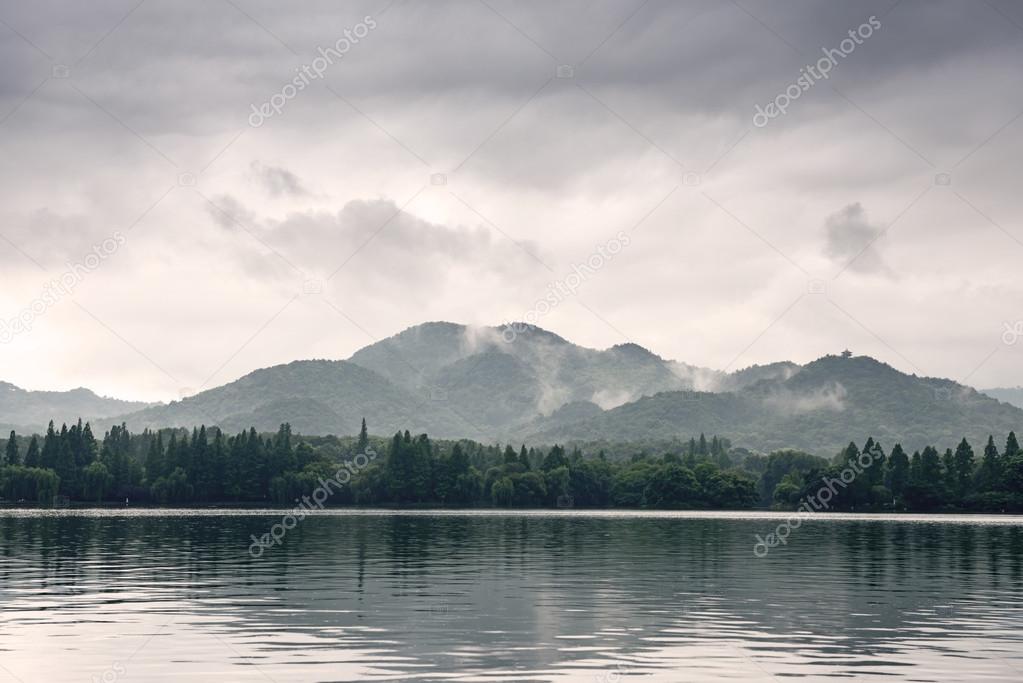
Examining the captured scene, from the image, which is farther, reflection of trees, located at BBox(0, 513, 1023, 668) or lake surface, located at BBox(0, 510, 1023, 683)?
reflection of trees, located at BBox(0, 513, 1023, 668)

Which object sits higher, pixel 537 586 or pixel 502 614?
pixel 502 614

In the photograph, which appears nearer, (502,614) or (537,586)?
(502,614)

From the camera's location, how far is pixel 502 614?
60844 millimetres

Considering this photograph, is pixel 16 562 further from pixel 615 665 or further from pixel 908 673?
pixel 908 673

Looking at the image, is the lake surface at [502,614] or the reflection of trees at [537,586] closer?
the lake surface at [502,614]

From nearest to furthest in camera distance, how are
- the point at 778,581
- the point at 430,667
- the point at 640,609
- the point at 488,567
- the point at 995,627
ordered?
1. the point at 430,667
2. the point at 995,627
3. the point at 640,609
4. the point at 778,581
5. the point at 488,567

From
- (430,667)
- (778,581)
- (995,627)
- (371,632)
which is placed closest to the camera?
(430,667)

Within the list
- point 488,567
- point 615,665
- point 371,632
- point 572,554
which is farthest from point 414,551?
point 615,665

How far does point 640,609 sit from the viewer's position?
63.8 m

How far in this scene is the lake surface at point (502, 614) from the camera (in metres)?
44.5

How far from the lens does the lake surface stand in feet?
146

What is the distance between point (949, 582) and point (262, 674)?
56997 millimetres

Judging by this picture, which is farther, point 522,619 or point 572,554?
point 572,554

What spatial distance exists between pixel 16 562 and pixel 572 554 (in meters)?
47.5
